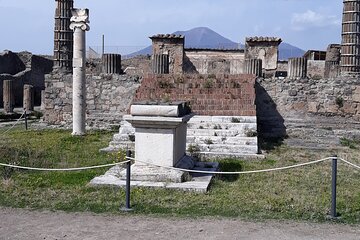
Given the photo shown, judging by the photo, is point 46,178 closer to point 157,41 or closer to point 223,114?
point 223,114

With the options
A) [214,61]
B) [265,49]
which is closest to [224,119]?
[265,49]

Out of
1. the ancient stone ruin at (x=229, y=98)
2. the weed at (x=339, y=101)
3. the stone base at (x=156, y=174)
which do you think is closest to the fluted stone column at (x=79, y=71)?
the ancient stone ruin at (x=229, y=98)

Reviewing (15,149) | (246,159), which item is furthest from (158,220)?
(15,149)

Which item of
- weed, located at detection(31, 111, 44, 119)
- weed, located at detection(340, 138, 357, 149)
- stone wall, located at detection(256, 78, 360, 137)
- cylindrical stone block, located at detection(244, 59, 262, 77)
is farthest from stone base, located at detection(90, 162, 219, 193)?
weed, located at detection(31, 111, 44, 119)

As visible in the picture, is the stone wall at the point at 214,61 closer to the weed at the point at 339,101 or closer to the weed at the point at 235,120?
the weed at the point at 339,101

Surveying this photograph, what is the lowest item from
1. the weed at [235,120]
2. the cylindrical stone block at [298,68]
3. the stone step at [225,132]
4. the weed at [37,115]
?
the weed at [37,115]

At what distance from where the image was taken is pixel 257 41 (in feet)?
87.8

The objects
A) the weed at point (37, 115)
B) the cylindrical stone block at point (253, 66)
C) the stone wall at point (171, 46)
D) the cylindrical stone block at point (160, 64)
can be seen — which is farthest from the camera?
the stone wall at point (171, 46)

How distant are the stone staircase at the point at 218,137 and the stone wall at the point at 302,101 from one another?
2.59 meters

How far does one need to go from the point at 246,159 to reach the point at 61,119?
854 centimetres

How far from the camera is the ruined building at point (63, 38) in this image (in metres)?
17.8

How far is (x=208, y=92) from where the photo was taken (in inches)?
576

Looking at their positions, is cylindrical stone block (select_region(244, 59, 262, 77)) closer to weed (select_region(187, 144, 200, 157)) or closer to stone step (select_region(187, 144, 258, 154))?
stone step (select_region(187, 144, 258, 154))

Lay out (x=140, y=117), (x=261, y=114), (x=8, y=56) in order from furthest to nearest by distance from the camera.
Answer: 1. (x=8, y=56)
2. (x=261, y=114)
3. (x=140, y=117)
